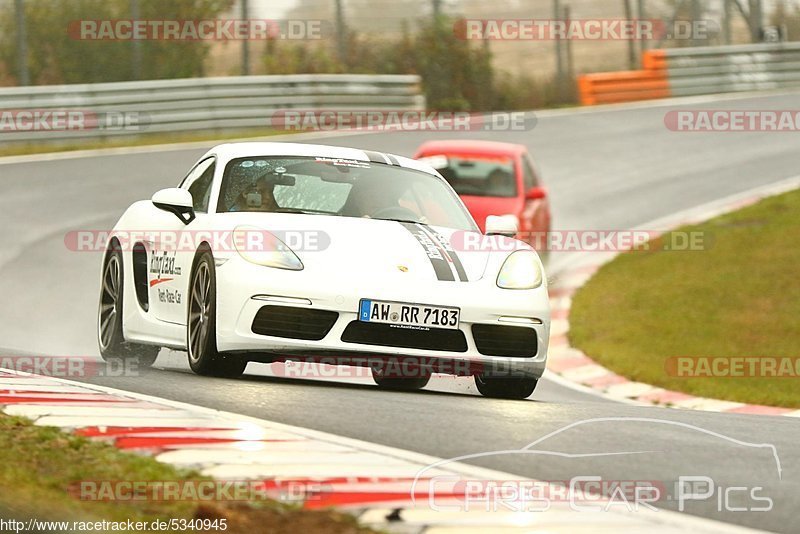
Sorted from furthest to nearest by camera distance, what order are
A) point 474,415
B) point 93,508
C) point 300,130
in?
1. point 300,130
2. point 474,415
3. point 93,508

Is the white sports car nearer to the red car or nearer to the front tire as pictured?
the front tire

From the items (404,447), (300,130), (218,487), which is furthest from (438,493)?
(300,130)

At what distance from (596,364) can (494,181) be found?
3.16 m

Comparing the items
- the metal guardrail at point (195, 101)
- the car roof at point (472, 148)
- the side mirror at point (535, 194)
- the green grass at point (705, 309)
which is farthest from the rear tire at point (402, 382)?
the metal guardrail at point (195, 101)

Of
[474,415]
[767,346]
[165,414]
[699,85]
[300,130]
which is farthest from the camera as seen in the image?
[699,85]

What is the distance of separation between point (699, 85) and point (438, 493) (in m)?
25.9

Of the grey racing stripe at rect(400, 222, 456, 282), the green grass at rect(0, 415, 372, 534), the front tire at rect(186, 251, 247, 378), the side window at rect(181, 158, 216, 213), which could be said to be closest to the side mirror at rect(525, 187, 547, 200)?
the side window at rect(181, 158, 216, 213)

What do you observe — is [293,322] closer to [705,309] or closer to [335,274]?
[335,274]

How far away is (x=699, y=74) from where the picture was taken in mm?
29203

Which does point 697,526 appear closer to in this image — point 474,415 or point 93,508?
point 93,508

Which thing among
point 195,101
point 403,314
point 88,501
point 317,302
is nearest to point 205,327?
point 317,302

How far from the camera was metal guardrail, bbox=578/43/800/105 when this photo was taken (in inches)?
1132

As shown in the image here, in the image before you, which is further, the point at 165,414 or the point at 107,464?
the point at 165,414

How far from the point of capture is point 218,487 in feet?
14.1
